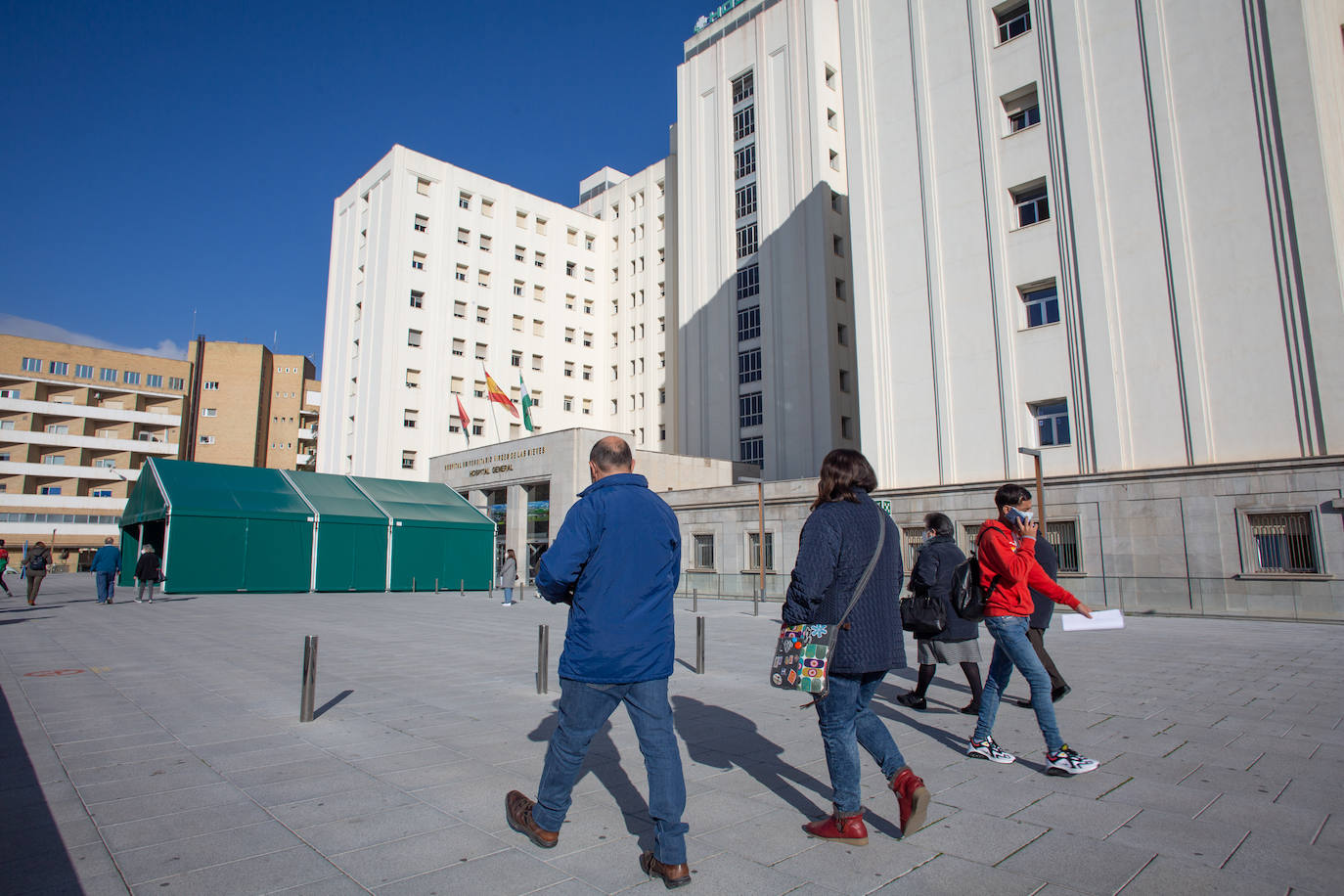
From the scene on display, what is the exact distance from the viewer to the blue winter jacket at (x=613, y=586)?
3.39 m

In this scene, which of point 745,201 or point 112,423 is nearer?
point 745,201

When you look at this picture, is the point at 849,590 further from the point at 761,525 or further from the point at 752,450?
the point at 752,450

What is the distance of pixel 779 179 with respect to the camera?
40.3 m

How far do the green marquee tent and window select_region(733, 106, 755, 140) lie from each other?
2594 centimetres

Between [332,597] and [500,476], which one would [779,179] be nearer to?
[500,476]

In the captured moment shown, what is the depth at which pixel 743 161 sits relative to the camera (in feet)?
139

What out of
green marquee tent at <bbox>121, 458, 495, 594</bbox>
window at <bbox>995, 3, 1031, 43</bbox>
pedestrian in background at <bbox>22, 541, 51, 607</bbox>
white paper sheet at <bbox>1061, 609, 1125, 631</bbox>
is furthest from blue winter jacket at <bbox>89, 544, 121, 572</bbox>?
window at <bbox>995, 3, 1031, 43</bbox>

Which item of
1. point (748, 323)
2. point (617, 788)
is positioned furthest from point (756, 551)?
point (617, 788)

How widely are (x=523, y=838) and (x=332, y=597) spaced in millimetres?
24842

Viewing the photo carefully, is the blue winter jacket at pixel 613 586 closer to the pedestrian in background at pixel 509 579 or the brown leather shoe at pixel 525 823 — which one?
the brown leather shoe at pixel 525 823

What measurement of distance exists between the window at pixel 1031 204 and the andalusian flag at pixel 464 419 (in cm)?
3106

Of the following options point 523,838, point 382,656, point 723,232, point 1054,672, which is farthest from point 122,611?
point 723,232

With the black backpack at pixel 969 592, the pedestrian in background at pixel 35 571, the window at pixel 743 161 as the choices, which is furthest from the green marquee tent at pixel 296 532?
the black backpack at pixel 969 592

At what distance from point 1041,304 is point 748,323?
66.3ft
